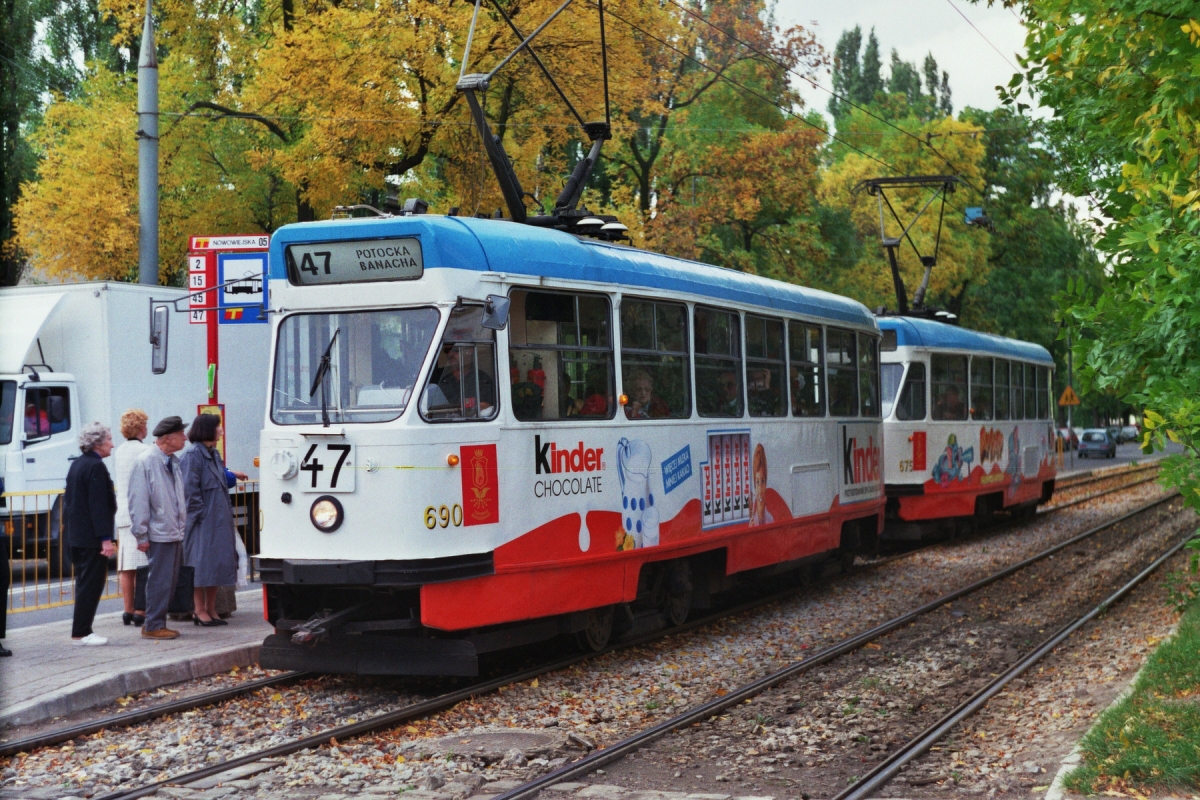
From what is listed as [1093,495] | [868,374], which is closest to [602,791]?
[868,374]

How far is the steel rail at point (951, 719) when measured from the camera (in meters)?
6.96

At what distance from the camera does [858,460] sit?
1584 cm

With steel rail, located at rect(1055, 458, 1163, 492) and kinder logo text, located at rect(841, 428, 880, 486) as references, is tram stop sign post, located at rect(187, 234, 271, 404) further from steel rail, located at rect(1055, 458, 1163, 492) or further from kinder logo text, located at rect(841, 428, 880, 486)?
steel rail, located at rect(1055, 458, 1163, 492)

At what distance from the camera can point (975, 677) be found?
1021cm

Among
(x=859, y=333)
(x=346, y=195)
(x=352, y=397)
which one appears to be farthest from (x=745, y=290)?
(x=346, y=195)

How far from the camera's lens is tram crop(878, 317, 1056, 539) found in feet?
64.3

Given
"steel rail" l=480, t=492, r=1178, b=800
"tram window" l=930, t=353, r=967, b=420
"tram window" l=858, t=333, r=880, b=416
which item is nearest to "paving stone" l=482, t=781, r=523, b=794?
"steel rail" l=480, t=492, r=1178, b=800

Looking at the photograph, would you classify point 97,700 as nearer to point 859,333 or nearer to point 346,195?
point 859,333

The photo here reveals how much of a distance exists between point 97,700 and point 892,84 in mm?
69907

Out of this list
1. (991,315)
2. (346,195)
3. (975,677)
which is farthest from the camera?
(991,315)

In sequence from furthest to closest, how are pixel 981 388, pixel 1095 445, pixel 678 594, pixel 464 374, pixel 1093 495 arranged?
1. pixel 1095 445
2. pixel 1093 495
3. pixel 981 388
4. pixel 678 594
5. pixel 464 374

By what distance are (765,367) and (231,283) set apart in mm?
4998

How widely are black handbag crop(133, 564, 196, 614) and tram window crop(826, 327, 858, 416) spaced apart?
6.93m

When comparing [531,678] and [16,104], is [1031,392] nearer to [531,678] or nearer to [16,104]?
[531,678]
